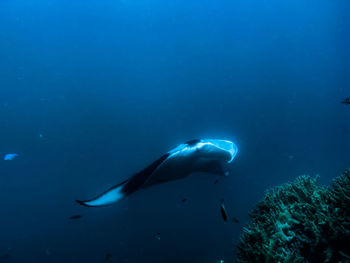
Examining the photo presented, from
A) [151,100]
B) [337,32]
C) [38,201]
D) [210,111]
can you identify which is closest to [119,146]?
[38,201]

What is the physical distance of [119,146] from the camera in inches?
992

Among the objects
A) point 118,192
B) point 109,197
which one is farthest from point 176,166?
point 109,197

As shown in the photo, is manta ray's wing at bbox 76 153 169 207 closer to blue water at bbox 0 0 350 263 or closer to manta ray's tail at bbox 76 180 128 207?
manta ray's tail at bbox 76 180 128 207

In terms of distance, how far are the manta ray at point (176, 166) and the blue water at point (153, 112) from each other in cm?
310

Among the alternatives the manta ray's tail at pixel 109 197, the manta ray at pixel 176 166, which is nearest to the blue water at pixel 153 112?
the manta ray at pixel 176 166

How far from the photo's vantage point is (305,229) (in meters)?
2.51

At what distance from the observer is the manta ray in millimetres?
3143

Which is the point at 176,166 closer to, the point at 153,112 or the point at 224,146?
the point at 224,146

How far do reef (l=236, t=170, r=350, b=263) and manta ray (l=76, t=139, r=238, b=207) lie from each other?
5.31 feet

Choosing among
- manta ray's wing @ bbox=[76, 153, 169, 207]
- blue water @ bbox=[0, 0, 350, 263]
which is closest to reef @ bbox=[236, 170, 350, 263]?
manta ray's wing @ bbox=[76, 153, 169, 207]

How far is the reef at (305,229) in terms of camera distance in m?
2.22

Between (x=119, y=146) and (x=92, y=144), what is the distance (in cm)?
420

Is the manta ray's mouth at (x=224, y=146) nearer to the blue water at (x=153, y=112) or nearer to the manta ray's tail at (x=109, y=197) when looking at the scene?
the manta ray's tail at (x=109, y=197)

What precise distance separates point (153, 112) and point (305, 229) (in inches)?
1239
